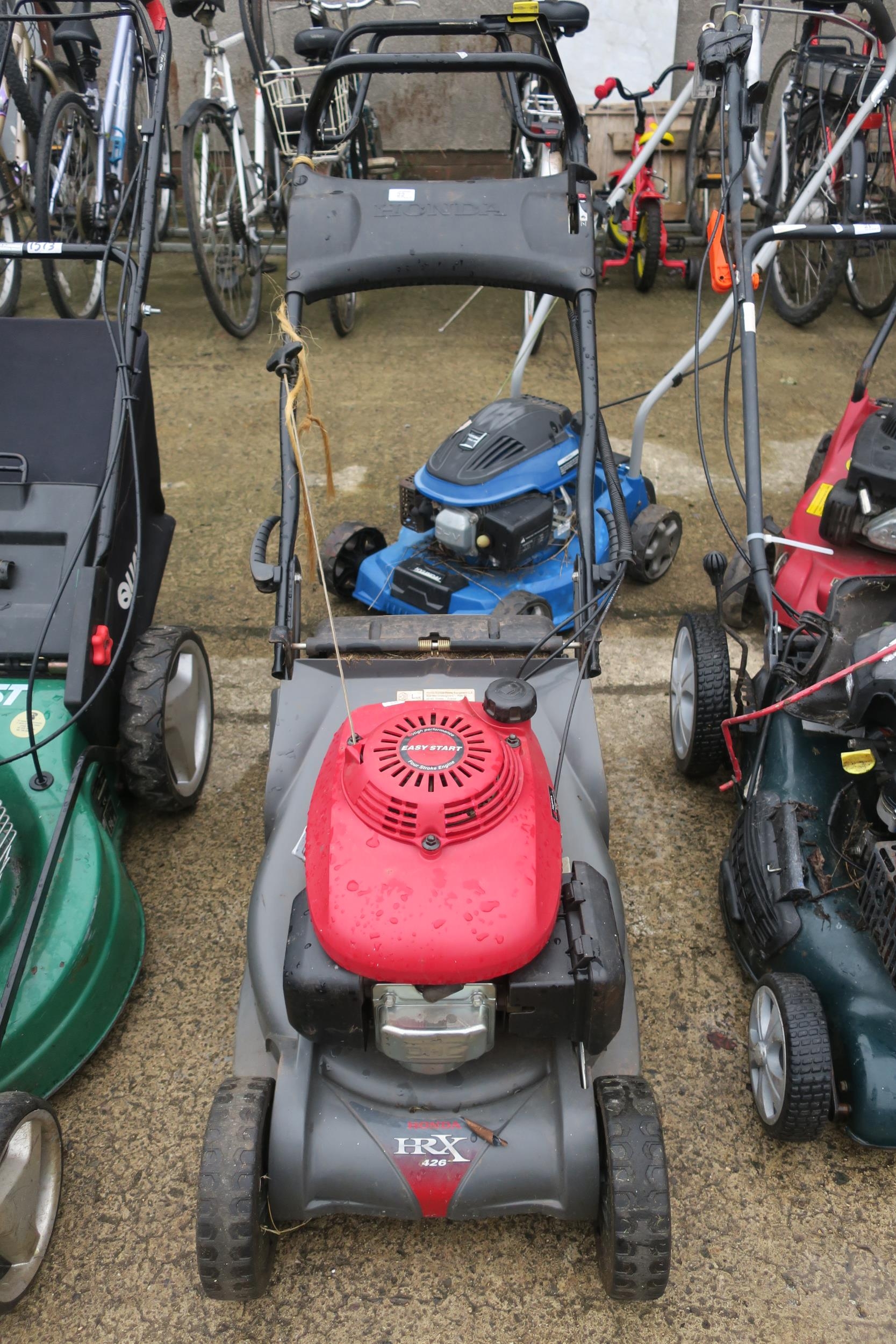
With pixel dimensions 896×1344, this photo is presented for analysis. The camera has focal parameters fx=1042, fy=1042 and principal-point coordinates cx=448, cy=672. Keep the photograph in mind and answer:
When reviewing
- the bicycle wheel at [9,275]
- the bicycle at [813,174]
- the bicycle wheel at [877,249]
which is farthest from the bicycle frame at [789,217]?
the bicycle wheel at [9,275]

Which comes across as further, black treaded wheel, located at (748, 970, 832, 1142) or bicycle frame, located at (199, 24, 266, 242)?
bicycle frame, located at (199, 24, 266, 242)

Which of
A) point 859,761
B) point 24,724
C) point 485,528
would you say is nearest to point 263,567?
point 24,724

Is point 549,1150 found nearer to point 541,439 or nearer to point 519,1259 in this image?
point 519,1259

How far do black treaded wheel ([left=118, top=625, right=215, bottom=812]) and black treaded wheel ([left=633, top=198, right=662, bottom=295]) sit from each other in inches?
140

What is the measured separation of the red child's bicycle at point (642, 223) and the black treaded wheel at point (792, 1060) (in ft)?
13.0

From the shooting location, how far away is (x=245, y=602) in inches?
130

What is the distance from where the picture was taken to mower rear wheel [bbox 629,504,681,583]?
10.6ft

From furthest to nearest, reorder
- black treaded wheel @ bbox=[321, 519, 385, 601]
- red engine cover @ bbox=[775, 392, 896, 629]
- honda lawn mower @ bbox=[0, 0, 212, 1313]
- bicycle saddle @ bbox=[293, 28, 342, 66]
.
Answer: bicycle saddle @ bbox=[293, 28, 342, 66] < black treaded wheel @ bbox=[321, 519, 385, 601] < red engine cover @ bbox=[775, 392, 896, 629] < honda lawn mower @ bbox=[0, 0, 212, 1313]

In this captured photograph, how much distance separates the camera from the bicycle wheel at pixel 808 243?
4.72 meters

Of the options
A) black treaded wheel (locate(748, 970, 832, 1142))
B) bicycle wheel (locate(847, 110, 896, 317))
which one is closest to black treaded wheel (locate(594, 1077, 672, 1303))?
black treaded wheel (locate(748, 970, 832, 1142))

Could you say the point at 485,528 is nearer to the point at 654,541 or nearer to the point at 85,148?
the point at 654,541

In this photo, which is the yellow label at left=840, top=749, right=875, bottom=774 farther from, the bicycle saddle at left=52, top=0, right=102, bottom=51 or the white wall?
the white wall

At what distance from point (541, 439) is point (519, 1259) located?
204 cm

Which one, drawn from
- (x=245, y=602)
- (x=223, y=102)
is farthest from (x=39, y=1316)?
(x=223, y=102)
